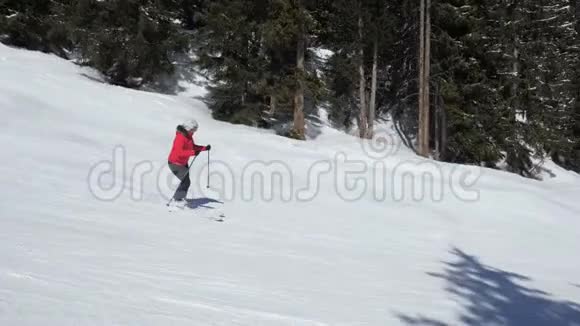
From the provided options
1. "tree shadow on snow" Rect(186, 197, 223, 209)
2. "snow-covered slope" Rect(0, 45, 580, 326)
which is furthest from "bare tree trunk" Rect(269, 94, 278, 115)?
"tree shadow on snow" Rect(186, 197, 223, 209)

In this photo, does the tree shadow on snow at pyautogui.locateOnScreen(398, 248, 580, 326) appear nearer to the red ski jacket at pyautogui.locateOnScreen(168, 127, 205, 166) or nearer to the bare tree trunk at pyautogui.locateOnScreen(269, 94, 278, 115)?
the red ski jacket at pyautogui.locateOnScreen(168, 127, 205, 166)

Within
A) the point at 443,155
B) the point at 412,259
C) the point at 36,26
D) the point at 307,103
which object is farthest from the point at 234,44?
the point at 412,259

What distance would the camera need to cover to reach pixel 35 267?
4855 millimetres

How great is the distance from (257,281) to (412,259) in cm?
358

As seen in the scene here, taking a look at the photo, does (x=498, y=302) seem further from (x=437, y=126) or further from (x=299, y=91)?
(x=437, y=126)

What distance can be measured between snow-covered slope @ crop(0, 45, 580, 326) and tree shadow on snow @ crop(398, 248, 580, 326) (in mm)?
34

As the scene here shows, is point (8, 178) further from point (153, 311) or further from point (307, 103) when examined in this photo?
point (307, 103)

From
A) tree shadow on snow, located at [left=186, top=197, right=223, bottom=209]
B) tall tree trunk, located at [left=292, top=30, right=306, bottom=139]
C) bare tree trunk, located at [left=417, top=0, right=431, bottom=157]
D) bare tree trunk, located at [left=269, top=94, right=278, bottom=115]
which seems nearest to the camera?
tree shadow on snow, located at [left=186, top=197, right=223, bottom=209]

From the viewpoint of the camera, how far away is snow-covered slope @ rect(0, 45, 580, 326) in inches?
194

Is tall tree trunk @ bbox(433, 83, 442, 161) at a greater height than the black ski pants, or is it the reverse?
tall tree trunk @ bbox(433, 83, 442, 161)

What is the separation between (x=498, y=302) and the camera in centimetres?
682

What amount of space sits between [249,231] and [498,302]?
13.8ft

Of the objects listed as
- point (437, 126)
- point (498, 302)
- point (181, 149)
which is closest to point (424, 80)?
point (437, 126)

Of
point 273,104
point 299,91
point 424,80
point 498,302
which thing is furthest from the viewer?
point 273,104
